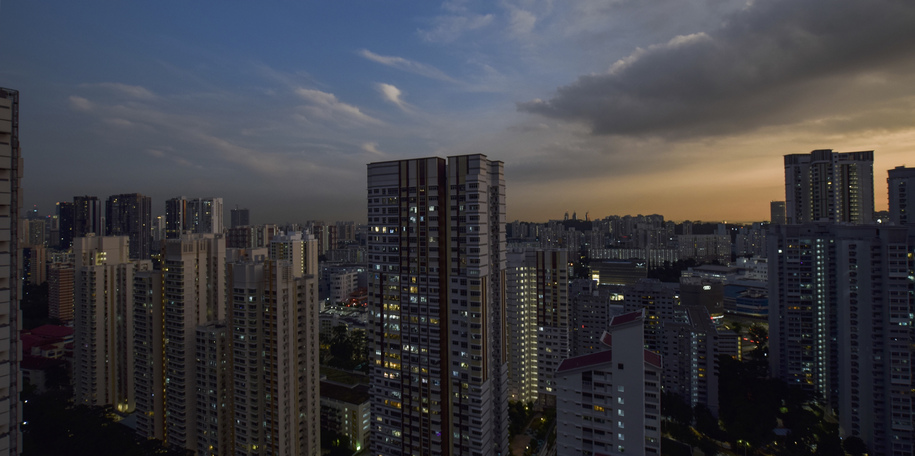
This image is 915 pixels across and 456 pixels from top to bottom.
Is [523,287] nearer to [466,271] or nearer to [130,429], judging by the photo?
[466,271]

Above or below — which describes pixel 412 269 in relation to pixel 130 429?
above

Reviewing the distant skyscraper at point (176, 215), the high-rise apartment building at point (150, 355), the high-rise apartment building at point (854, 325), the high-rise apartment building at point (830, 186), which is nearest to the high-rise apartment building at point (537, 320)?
the high-rise apartment building at point (854, 325)

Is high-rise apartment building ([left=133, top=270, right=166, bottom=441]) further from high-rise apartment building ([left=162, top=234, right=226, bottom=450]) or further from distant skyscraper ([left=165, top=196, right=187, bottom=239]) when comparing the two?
distant skyscraper ([left=165, top=196, right=187, bottom=239])

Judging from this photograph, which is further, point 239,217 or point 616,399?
point 239,217

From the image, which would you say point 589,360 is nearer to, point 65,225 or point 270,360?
point 270,360

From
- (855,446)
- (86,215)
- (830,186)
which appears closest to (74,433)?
(855,446)

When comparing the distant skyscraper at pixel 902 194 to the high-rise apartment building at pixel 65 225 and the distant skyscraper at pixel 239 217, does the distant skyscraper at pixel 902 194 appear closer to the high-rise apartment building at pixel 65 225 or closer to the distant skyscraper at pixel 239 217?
the high-rise apartment building at pixel 65 225

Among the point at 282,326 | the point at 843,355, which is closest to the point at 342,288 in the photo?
the point at 282,326
